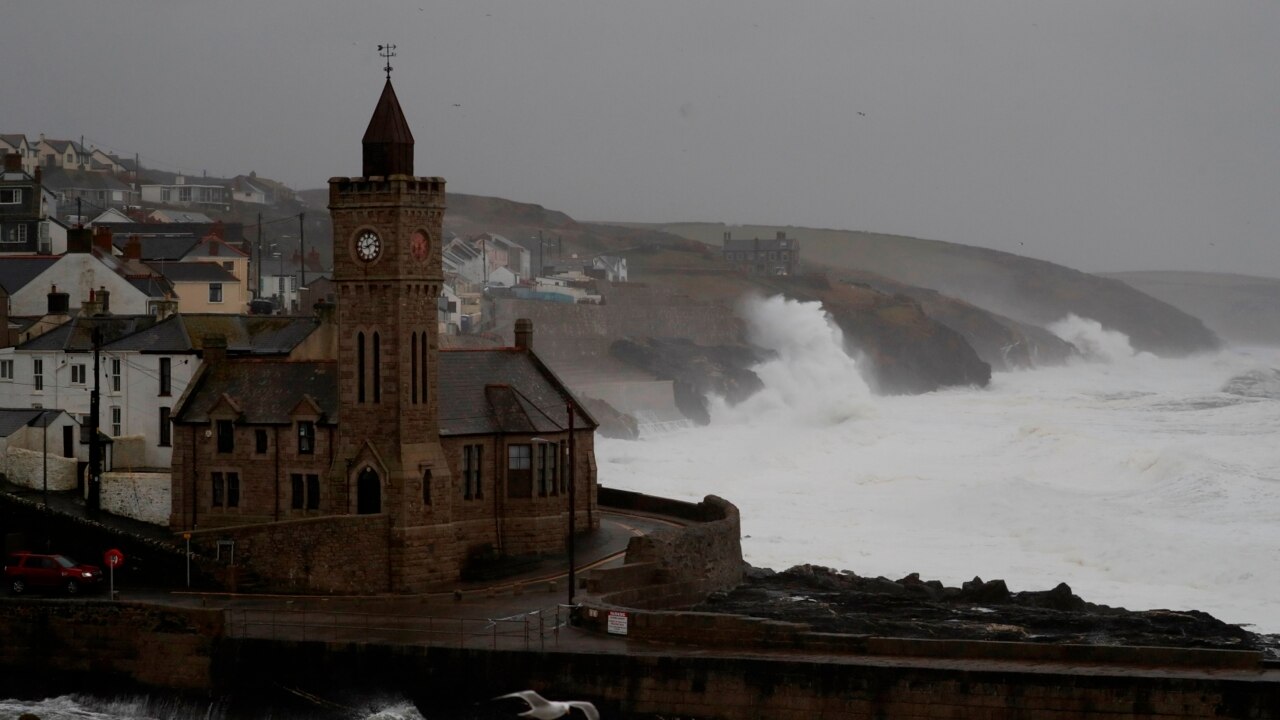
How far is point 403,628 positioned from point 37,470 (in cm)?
1531

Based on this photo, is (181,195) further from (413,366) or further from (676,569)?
(676,569)

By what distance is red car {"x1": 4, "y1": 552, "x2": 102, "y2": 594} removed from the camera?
1590 inches

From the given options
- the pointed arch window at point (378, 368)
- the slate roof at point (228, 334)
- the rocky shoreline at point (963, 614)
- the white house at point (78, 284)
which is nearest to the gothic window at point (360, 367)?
the pointed arch window at point (378, 368)

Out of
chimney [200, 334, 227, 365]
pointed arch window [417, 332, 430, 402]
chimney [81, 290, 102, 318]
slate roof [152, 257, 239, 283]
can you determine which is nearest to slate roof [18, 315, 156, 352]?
chimney [81, 290, 102, 318]

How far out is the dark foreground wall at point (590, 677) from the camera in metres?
32.2

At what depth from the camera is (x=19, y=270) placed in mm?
64875

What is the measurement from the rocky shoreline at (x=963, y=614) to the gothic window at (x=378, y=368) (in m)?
8.28

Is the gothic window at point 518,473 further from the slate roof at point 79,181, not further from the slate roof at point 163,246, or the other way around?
the slate roof at point 79,181

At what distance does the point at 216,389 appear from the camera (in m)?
45.2

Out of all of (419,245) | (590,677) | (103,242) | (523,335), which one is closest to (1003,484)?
(523,335)

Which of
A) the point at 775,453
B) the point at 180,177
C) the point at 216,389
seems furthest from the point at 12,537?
the point at 180,177

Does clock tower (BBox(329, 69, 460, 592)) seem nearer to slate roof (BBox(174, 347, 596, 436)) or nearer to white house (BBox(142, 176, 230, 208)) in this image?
slate roof (BBox(174, 347, 596, 436))

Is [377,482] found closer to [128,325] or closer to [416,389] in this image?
[416,389]

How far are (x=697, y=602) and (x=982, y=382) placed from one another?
124m
